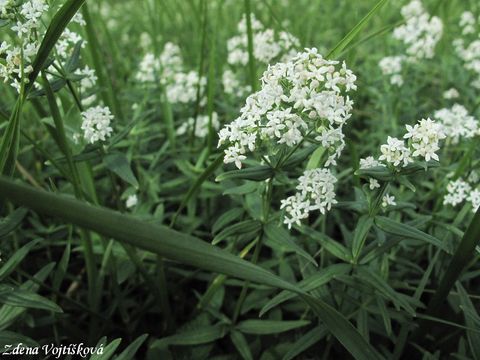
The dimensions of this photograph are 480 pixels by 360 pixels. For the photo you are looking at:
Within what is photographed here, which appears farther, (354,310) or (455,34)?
(455,34)

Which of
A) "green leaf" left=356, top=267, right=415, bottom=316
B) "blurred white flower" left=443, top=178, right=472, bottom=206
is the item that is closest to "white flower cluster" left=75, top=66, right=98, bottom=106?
"green leaf" left=356, top=267, right=415, bottom=316

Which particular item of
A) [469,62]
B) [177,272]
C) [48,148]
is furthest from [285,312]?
[469,62]

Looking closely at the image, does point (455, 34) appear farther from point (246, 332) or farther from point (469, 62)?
point (246, 332)

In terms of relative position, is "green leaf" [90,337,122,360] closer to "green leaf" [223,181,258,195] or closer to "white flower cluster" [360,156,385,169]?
"green leaf" [223,181,258,195]

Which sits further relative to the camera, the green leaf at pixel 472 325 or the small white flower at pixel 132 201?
the small white flower at pixel 132 201

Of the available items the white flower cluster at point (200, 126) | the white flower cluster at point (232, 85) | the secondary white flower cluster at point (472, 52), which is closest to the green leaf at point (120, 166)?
the white flower cluster at point (200, 126)

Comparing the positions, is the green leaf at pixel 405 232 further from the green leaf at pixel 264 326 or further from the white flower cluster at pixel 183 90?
the white flower cluster at pixel 183 90

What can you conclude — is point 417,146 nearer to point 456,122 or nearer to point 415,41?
point 456,122
